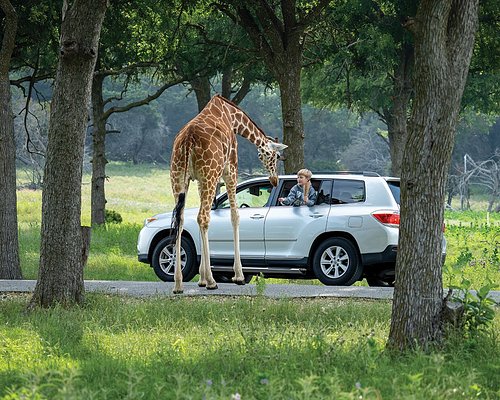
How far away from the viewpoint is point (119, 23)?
23125mm

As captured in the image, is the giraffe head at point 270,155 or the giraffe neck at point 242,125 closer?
the giraffe neck at point 242,125

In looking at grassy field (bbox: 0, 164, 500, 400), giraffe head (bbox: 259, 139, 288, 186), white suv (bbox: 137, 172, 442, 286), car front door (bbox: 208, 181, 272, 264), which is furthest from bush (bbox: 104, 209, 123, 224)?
grassy field (bbox: 0, 164, 500, 400)

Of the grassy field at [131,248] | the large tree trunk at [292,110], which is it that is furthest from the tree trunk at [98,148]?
the large tree trunk at [292,110]

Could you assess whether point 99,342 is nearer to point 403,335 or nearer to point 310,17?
point 403,335

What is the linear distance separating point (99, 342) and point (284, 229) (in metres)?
6.62

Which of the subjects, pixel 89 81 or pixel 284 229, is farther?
pixel 284 229

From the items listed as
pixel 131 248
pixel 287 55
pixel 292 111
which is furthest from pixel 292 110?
pixel 131 248

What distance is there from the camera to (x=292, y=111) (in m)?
22.3

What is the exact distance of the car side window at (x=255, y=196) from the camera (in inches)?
672

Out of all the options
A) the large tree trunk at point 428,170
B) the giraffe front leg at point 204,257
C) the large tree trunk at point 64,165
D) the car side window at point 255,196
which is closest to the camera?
the large tree trunk at point 428,170

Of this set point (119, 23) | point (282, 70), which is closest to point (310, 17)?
point (282, 70)

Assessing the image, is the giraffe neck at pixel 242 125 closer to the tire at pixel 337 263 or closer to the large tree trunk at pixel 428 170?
the tire at pixel 337 263

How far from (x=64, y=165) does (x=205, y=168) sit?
259 cm

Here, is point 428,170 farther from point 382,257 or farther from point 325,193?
point 325,193
